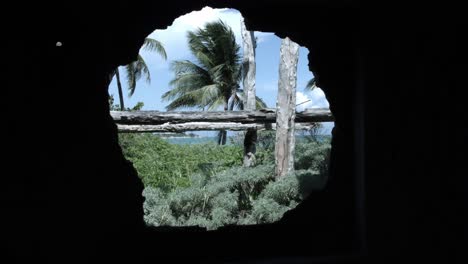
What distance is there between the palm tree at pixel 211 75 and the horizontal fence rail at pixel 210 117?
35.7 feet

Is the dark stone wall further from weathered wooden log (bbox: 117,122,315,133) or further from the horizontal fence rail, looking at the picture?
weathered wooden log (bbox: 117,122,315,133)

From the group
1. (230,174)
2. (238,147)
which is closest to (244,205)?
(230,174)

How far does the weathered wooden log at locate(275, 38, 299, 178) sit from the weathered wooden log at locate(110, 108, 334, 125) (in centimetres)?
36

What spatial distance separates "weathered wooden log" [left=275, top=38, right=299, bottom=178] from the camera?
417 inches

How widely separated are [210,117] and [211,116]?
34 mm

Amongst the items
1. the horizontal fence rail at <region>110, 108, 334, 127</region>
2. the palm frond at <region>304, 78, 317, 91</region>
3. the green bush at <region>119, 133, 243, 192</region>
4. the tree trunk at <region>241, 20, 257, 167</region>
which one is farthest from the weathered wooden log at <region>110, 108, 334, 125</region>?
the palm frond at <region>304, 78, 317, 91</region>

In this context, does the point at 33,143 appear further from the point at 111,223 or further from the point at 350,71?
the point at 350,71

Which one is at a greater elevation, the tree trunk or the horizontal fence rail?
the tree trunk

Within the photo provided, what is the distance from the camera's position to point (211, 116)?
1059 cm

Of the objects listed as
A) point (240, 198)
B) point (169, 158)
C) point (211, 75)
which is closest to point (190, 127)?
point (240, 198)

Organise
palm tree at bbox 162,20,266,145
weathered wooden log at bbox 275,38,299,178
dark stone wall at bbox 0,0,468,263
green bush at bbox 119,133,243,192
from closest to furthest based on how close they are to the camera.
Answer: dark stone wall at bbox 0,0,468,263, weathered wooden log at bbox 275,38,299,178, green bush at bbox 119,133,243,192, palm tree at bbox 162,20,266,145

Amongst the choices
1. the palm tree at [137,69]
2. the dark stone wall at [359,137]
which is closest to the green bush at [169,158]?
the palm tree at [137,69]

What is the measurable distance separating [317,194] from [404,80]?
75.6 inches

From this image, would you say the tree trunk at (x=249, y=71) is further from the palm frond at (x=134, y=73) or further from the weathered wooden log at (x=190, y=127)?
the palm frond at (x=134, y=73)
